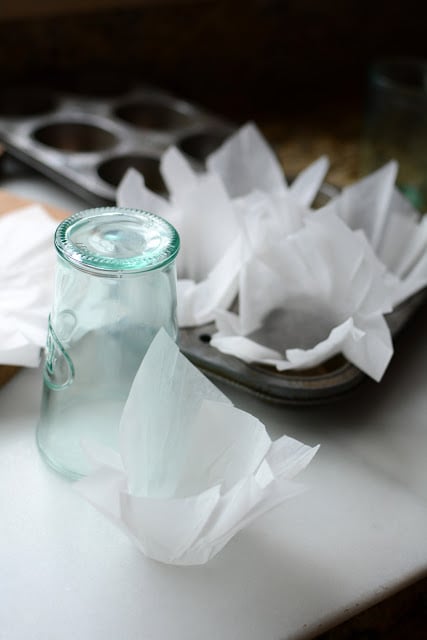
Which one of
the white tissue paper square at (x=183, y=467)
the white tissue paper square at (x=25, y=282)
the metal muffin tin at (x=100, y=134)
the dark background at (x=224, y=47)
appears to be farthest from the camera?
the dark background at (x=224, y=47)

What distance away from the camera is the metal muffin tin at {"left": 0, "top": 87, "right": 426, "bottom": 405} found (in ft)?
1.96

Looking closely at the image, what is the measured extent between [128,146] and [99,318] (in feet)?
1.38

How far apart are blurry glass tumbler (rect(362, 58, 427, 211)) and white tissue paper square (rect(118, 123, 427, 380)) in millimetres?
213

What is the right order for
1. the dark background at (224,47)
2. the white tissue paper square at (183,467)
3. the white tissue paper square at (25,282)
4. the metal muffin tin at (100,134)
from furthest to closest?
the dark background at (224,47)
the metal muffin tin at (100,134)
the white tissue paper square at (25,282)
the white tissue paper square at (183,467)

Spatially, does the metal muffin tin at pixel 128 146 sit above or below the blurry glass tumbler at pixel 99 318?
below

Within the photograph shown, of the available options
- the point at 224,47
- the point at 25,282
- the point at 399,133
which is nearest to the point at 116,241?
the point at 25,282

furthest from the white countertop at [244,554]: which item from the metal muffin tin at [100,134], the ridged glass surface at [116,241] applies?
the metal muffin tin at [100,134]

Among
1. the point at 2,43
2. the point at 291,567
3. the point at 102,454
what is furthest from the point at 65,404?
the point at 2,43

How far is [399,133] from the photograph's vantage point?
3.05 ft

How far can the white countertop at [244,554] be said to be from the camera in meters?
0.45

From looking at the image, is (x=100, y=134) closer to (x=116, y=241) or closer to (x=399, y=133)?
(x=399, y=133)

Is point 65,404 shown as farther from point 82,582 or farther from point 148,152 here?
point 148,152

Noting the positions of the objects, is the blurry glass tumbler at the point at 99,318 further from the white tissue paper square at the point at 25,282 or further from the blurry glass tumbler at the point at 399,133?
the blurry glass tumbler at the point at 399,133

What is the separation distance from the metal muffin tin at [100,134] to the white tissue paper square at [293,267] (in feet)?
0.41
